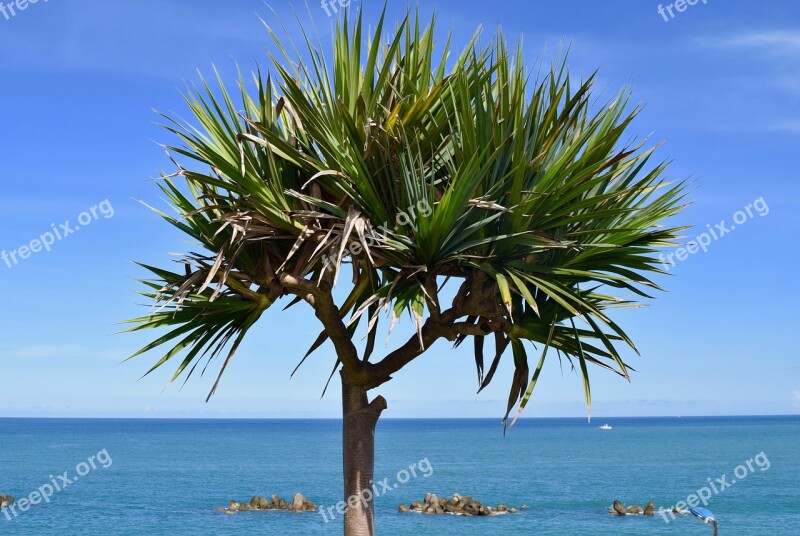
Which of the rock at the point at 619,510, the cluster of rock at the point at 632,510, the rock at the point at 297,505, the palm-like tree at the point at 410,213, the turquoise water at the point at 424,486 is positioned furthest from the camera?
the rock at the point at 297,505

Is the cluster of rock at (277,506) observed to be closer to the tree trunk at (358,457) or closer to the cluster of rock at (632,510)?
the cluster of rock at (632,510)

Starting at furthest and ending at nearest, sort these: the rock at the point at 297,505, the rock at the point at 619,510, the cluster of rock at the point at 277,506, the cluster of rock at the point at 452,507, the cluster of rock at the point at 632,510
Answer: the cluster of rock at the point at 277,506
the rock at the point at 297,505
the rock at the point at 619,510
the cluster of rock at the point at 632,510
the cluster of rock at the point at 452,507

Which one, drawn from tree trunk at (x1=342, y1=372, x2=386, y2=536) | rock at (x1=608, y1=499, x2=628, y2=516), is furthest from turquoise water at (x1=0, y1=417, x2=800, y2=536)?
tree trunk at (x1=342, y1=372, x2=386, y2=536)

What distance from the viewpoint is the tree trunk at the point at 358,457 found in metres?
6.80

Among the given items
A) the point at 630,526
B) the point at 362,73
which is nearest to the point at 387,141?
the point at 362,73

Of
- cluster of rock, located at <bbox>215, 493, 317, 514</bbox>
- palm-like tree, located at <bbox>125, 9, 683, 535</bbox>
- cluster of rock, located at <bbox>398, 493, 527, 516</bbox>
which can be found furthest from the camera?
cluster of rock, located at <bbox>215, 493, 317, 514</bbox>

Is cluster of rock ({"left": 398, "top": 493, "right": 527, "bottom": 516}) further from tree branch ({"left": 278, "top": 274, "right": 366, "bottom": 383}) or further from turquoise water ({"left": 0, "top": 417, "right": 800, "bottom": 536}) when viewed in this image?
tree branch ({"left": 278, "top": 274, "right": 366, "bottom": 383})

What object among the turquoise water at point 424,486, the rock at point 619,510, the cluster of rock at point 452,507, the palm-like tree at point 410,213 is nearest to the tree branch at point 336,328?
the palm-like tree at point 410,213

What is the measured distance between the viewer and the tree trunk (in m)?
6.80

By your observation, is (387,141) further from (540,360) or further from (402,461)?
(402,461)

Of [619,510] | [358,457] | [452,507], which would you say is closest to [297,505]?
[452,507]

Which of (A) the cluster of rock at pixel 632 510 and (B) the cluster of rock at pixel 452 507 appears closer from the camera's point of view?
(B) the cluster of rock at pixel 452 507

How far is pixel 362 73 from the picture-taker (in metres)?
7.00

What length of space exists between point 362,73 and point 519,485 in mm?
50025
